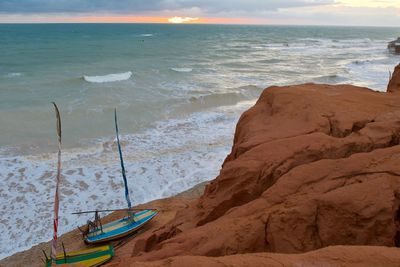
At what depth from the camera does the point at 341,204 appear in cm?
565

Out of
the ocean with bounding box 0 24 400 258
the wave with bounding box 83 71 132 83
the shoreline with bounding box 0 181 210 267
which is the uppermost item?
the wave with bounding box 83 71 132 83

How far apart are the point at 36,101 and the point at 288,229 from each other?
3184cm

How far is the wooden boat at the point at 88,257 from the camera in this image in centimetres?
1193

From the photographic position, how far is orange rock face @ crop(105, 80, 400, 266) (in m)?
5.61

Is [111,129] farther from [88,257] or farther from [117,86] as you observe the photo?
[117,86]

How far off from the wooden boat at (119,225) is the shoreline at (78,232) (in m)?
0.34

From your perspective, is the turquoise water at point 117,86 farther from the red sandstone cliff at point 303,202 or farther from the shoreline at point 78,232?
the red sandstone cliff at point 303,202

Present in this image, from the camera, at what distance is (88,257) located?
12227 millimetres

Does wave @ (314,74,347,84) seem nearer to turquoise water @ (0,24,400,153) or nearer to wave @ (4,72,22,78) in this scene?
turquoise water @ (0,24,400,153)

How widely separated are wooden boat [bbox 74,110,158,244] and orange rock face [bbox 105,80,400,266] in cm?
559

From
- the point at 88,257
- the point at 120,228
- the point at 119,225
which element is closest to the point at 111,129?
the point at 119,225

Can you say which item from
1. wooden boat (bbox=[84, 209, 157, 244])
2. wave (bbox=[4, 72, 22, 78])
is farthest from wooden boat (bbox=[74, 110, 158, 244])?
wave (bbox=[4, 72, 22, 78])

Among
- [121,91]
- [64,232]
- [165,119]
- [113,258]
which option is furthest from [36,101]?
[113,258]

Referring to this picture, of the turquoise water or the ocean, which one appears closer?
the ocean
